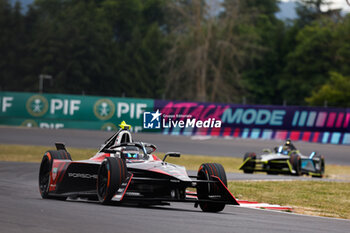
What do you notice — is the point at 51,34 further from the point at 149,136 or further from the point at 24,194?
the point at 24,194

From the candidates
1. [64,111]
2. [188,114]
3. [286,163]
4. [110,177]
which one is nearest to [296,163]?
[286,163]

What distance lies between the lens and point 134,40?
3051 inches

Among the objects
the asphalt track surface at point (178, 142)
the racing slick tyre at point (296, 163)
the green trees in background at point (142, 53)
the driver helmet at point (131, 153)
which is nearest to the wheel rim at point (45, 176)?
the driver helmet at point (131, 153)

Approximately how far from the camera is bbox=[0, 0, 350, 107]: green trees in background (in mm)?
63344

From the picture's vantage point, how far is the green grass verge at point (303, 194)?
13109 millimetres

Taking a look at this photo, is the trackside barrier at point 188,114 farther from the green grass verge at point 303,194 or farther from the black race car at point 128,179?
the black race car at point 128,179

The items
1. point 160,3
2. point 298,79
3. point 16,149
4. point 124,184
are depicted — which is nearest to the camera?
point 124,184

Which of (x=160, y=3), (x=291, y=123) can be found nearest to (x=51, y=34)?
(x=160, y=3)

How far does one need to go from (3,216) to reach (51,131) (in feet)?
79.1

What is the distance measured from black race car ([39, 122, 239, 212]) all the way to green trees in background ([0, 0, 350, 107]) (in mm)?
42071

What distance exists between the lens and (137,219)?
909 cm

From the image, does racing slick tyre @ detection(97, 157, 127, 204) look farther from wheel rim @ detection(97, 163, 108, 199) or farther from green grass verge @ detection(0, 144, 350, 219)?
green grass verge @ detection(0, 144, 350, 219)

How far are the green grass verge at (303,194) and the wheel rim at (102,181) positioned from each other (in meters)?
3.81
